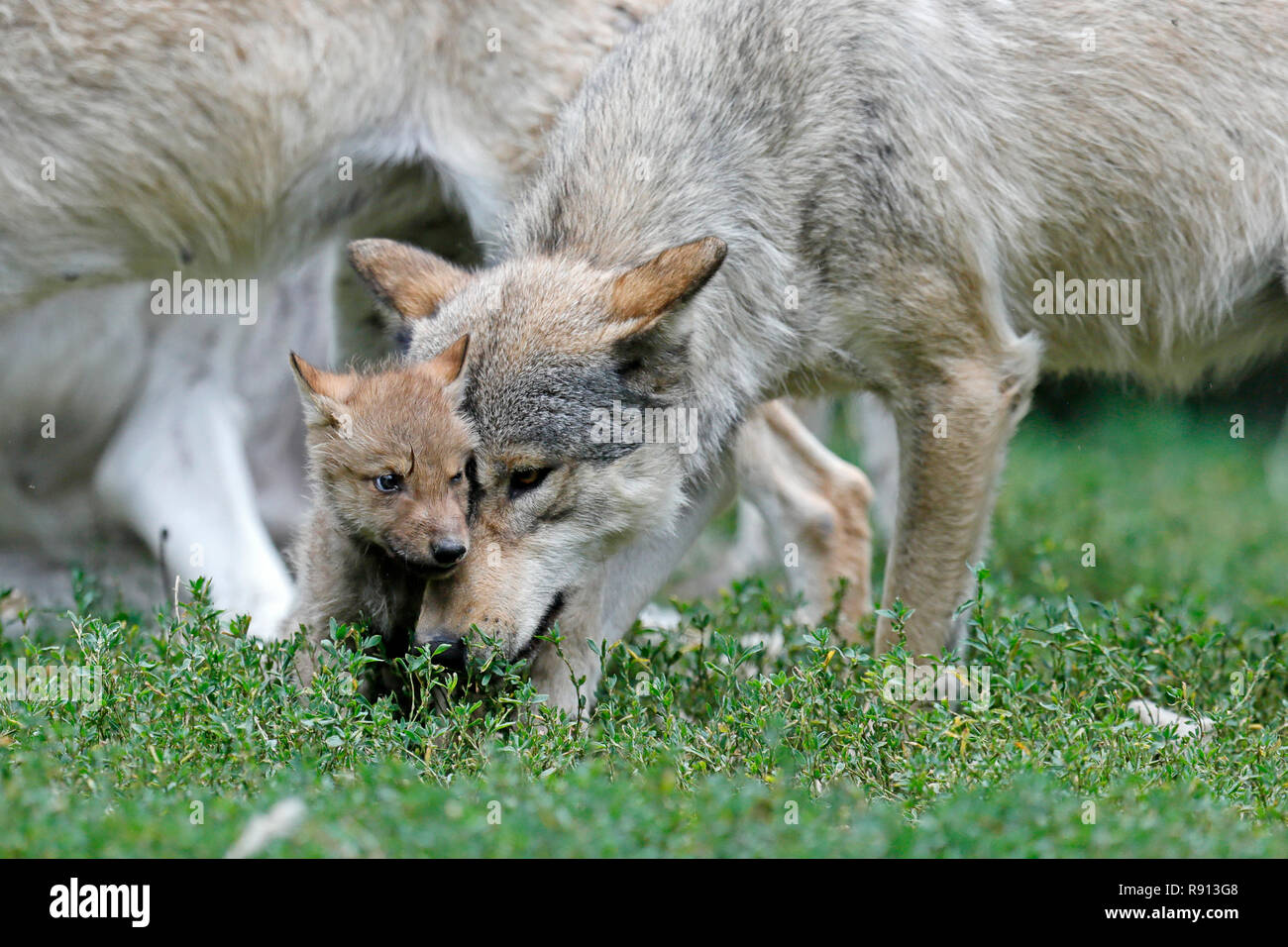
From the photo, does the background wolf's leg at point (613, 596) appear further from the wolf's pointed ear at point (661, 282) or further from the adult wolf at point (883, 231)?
the wolf's pointed ear at point (661, 282)

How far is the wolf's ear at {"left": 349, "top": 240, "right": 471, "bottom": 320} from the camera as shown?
451 centimetres

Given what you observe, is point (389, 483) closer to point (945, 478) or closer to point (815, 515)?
point (945, 478)

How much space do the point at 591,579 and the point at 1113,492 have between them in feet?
21.2

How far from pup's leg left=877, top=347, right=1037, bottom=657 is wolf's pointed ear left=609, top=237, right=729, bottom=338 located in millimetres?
963

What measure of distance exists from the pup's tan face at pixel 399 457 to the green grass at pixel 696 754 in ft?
1.13

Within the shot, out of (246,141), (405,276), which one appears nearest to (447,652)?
(405,276)

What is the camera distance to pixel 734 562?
788 centimetres

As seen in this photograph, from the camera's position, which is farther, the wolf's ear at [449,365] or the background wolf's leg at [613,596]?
the background wolf's leg at [613,596]

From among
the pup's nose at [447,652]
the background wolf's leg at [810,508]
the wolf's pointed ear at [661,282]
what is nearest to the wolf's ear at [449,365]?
the wolf's pointed ear at [661,282]

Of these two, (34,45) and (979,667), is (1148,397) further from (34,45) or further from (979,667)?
(34,45)

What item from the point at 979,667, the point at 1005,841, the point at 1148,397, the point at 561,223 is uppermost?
the point at 561,223

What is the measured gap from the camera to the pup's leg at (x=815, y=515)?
5914 millimetres

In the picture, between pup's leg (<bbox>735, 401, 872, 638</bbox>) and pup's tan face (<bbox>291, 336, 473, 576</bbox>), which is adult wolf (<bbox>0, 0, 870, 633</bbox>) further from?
pup's tan face (<bbox>291, 336, 473, 576</bbox>)
